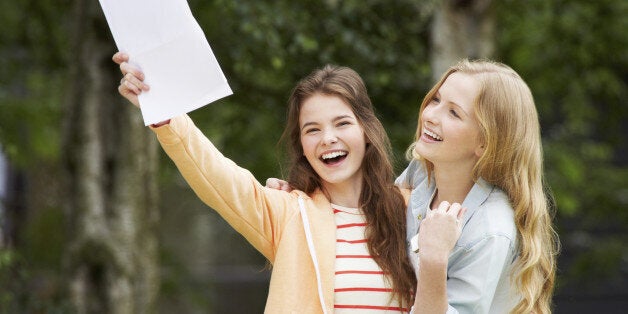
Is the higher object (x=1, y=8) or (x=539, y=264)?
(x=1, y=8)

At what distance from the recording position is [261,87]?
754cm

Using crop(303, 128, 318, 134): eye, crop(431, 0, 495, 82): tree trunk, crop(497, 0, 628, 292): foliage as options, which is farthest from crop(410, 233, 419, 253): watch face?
crop(497, 0, 628, 292): foliage

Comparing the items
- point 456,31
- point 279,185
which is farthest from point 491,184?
point 456,31

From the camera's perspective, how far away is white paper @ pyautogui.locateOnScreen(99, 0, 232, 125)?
270cm

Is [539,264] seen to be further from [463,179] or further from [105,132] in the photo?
[105,132]

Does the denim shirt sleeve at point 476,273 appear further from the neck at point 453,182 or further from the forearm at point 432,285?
the neck at point 453,182

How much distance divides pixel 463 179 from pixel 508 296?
1.17ft

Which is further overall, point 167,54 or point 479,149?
point 479,149

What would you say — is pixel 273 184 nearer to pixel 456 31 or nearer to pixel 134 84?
pixel 134 84

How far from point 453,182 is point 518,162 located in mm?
203

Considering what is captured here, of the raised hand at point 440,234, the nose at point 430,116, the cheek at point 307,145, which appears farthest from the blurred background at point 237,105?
the raised hand at point 440,234

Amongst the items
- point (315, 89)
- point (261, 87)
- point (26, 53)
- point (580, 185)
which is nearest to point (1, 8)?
point (26, 53)

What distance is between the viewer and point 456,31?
614cm

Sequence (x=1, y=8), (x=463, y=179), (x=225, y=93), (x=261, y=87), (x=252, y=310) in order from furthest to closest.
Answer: (x=252, y=310) < (x=1, y=8) < (x=261, y=87) < (x=463, y=179) < (x=225, y=93)
